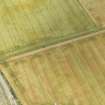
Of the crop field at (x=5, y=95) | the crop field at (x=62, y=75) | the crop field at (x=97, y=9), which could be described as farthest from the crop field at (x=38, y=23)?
the crop field at (x=5, y=95)

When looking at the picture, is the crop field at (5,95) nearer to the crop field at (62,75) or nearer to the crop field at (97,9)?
the crop field at (62,75)

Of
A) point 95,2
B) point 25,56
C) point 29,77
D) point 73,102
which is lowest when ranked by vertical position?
point 73,102

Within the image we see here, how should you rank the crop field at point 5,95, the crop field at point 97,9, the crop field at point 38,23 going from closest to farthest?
1. the crop field at point 5,95
2. the crop field at point 38,23
3. the crop field at point 97,9

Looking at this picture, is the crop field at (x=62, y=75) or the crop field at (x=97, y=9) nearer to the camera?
the crop field at (x=62, y=75)

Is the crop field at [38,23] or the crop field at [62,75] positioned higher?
the crop field at [38,23]

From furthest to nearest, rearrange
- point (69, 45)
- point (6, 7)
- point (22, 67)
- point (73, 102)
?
point (6, 7) < point (69, 45) < point (22, 67) < point (73, 102)

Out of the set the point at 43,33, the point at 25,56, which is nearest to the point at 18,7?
the point at 43,33

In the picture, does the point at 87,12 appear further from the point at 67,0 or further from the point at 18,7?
the point at 18,7
